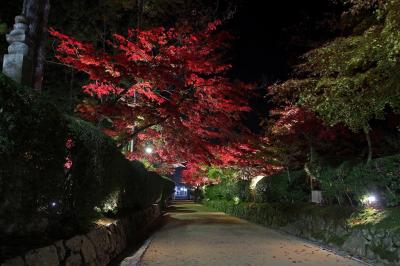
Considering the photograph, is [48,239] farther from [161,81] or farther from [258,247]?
[161,81]

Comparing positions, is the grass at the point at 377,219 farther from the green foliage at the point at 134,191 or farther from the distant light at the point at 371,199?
the green foliage at the point at 134,191

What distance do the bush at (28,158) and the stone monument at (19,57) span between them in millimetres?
2440

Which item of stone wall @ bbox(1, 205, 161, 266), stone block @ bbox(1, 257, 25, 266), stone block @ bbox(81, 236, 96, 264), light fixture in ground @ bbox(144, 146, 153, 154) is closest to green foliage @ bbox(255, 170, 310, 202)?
stone wall @ bbox(1, 205, 161, 266)

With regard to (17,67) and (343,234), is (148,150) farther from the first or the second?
(17,67)

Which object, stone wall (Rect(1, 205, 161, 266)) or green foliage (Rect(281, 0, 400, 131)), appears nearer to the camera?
stone wall (Rect(1, 205, 161, 266))

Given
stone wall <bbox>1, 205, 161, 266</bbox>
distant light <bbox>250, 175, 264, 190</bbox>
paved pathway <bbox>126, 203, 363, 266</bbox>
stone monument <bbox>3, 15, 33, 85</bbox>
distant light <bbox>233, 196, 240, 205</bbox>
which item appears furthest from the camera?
distant light <bbox>233, 196, 240, 205</bbox>

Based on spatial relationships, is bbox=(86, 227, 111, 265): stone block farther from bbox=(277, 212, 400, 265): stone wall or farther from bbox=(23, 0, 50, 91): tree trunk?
bbox=(277, 212, 400, 265): stone wall

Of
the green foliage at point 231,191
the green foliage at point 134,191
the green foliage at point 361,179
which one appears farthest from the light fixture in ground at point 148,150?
the green foliage at point 361,179

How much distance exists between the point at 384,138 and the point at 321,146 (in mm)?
2829

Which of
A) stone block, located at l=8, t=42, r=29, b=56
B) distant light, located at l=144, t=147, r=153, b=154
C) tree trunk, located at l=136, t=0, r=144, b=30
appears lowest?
distant light, located at l=144, t=147, r=153, b=154

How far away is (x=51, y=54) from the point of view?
2033 centimetres

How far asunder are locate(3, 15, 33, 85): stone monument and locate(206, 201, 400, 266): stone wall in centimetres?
938

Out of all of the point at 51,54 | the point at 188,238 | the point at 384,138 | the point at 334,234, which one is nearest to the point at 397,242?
the point at 334,234

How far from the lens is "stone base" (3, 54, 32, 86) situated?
864 cm
